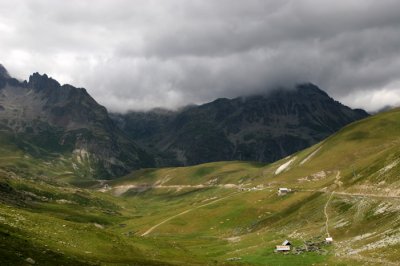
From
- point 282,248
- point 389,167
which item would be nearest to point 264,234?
point 282,248

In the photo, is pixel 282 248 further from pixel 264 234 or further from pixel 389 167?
pixel 389 167

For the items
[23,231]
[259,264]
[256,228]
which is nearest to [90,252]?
[23,231]

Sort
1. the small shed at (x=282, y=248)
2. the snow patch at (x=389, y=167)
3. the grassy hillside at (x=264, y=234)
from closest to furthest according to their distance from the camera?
the grassy hillside at (x=264, y=234)
the small shed at (x=282, y=248)
the snow patch at (x=389, y=167)

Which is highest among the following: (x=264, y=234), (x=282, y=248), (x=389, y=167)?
(x=389, y=167)

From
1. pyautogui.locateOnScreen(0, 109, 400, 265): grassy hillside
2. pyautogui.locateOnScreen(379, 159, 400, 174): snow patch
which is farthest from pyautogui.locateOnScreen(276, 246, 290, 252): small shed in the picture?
pyautogui.locateOnScreen(379, 159, 400, 174): snow patch

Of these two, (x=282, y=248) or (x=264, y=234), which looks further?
(x=264, y=234)

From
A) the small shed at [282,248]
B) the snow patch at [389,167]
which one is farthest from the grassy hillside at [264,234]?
the small shed at [282,248]

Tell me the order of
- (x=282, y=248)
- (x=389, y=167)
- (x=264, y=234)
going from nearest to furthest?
1. (x=282, y=248)
2. (x=389, y=167)
3. (x=264, y=234)

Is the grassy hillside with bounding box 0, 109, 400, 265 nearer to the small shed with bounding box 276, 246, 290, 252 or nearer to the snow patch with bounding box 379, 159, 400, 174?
the snow patch with bounding box 379, 159, 400, 174

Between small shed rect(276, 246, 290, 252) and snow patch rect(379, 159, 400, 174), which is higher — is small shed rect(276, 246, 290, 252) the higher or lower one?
the lower one

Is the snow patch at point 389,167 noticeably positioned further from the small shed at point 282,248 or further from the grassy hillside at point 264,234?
the small shed at point 282,248

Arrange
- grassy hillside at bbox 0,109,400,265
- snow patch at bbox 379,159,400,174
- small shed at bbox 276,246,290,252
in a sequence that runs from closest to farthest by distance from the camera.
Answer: grassy hillside at bbox 0,109,400,265 → small shed at bbox 276,246,290,252 → snow patch at bbox 379,159,400,174

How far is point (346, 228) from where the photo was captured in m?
114

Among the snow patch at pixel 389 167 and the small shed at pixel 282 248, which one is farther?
the snow patch at pixel 389 167
